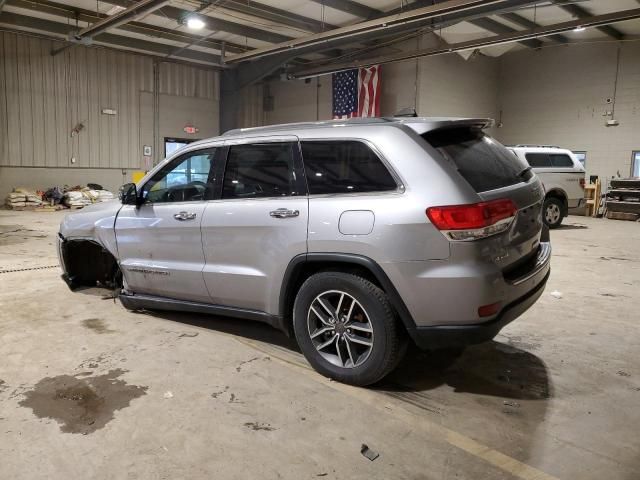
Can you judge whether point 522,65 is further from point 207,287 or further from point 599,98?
point 207,287

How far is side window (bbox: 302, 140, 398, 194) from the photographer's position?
118 inches

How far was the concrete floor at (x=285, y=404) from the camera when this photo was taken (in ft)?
7.72

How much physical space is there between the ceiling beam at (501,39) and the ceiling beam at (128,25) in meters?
3.27

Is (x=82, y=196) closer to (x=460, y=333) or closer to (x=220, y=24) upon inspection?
(x=220, y=24)

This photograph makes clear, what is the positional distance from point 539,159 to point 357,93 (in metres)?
7.35

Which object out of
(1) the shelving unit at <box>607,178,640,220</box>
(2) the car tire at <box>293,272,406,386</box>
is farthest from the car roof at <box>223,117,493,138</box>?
(1) the shelving unit at <box>607,178,640,220</box>

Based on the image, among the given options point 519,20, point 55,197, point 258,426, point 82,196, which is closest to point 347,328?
point 258,426

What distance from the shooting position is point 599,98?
15898 millimetres

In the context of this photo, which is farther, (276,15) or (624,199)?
(624,199)

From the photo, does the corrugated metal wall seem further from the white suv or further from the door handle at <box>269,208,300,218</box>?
the door handle at <box>269,208,300,218</box>

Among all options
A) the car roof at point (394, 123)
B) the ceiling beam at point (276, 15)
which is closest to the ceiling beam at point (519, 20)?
the ceiling beam at point (276, 15)

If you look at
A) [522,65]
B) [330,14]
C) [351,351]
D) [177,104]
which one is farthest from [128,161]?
[351,351]

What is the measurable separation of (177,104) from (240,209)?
17.3m

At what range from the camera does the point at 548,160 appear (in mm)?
11383
